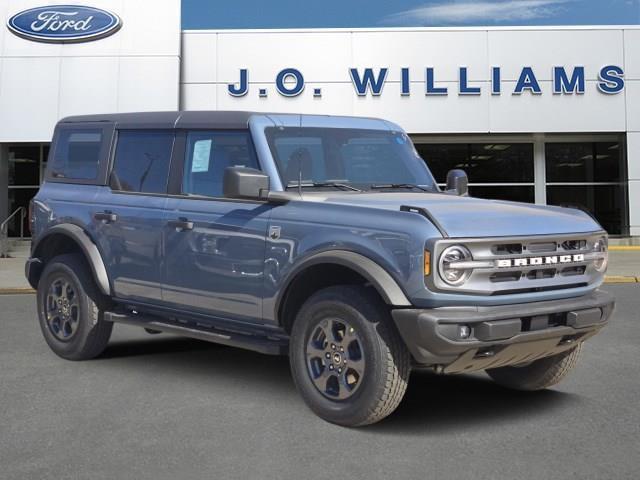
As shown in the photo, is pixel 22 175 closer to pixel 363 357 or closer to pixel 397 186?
pixel 397 186

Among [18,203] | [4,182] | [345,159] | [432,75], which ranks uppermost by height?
[432,75]

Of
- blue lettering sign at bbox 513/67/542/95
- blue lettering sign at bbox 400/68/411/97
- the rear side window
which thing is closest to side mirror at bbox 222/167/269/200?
the rear side window

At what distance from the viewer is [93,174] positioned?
6914 mm

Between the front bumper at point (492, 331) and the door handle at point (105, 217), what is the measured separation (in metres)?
2.95

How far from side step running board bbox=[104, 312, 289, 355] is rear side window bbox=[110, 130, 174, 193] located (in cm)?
103

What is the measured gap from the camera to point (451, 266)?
173 inches

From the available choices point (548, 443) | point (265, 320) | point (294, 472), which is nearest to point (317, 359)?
point (265, 320)


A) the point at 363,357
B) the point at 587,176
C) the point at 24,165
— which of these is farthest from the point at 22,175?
the point at 363,357

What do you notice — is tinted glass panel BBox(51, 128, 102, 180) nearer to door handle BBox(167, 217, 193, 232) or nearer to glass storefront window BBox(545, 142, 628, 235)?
door handle BBox(167, 217, 193, 232)

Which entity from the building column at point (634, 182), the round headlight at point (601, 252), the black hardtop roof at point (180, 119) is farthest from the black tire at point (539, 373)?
the building column at point (634, 182)

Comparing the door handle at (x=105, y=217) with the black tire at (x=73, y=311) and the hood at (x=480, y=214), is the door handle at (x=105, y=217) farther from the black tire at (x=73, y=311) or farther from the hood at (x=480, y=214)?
the hood at (x=480, y=214)

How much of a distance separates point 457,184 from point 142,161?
2601mm

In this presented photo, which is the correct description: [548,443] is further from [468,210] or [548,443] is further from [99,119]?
[99,119]

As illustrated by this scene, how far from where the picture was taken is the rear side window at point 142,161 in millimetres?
6293
